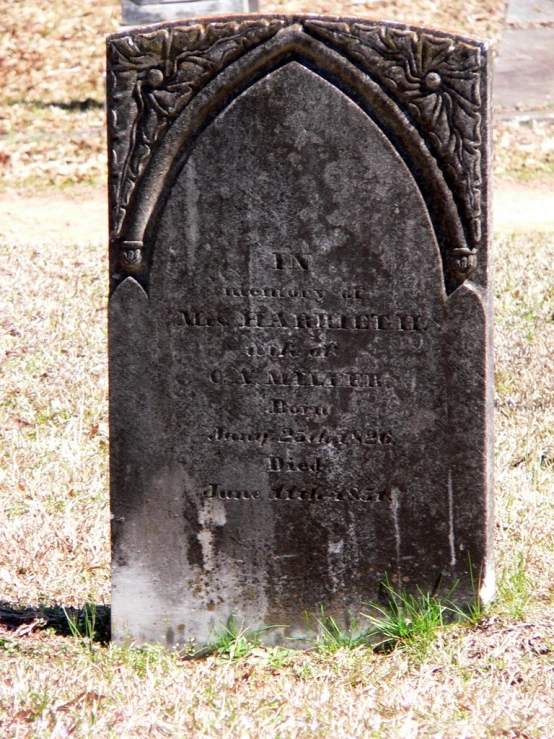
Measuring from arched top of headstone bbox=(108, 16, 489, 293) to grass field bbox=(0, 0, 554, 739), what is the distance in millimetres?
1273

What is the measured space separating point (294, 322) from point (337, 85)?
2.58 feet

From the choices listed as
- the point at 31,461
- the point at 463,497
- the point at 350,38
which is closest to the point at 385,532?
the point at 463,497

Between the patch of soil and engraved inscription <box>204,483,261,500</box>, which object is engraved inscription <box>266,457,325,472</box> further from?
the patch of soil

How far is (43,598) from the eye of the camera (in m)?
3.91

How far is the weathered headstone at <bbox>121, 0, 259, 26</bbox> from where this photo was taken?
10.9 metres

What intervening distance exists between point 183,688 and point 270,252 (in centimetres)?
145

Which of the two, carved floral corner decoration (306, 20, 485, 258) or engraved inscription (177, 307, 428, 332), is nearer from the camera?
carved floral corner decoration (306, 20, 485, 258)

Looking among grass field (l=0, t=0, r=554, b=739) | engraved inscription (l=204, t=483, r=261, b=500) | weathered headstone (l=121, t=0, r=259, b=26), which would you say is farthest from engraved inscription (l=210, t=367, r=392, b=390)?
weathered headstone (l=121, t=0, r=259, b=26)

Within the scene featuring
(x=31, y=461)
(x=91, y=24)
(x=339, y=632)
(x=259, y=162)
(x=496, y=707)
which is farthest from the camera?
(x=91, y=24)

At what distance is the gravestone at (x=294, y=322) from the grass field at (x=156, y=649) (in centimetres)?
23

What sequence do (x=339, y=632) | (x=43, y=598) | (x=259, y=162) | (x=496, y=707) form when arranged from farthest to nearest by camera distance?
(x=43, y=598) < (x=339, y=632) < (x=259, y=162) < (x=496, y=707)

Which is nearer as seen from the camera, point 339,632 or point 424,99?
point 424,99

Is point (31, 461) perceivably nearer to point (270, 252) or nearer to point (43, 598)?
point (43, 598)

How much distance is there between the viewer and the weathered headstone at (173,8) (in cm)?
1094
